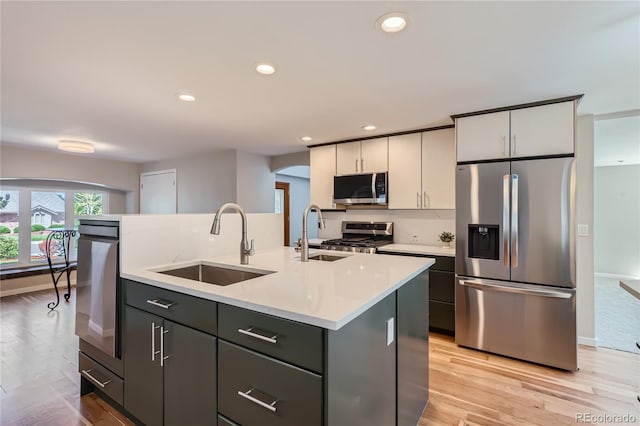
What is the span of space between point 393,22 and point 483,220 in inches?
79.0

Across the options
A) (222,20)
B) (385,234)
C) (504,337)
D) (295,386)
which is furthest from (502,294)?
(222,20)

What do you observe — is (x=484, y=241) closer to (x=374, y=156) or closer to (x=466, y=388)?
(x=466, y=388)

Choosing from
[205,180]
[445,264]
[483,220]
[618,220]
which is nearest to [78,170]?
[205,180]

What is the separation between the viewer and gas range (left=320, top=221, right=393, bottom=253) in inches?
146

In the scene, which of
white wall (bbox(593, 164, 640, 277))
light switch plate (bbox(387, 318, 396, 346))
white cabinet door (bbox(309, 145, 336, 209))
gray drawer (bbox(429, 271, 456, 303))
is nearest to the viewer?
light switch plate (bbox(387, 318, 396, 346))

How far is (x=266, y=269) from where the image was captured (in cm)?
185

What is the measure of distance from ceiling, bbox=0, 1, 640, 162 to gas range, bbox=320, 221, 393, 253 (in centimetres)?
143

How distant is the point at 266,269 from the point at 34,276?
18.5ft

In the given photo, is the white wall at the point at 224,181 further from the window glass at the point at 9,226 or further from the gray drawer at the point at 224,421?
the gray drawer at the point at 224,421

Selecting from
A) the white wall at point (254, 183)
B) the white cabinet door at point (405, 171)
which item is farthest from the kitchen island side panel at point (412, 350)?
the white wall at point (254, 183)

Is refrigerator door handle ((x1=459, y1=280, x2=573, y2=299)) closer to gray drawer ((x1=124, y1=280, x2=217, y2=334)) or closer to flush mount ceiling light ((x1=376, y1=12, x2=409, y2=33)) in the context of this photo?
flush mount ceiling light ((x1=376, y1=12, x2=409, y2=33))

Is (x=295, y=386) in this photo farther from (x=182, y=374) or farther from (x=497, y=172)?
(x=497, y=172)

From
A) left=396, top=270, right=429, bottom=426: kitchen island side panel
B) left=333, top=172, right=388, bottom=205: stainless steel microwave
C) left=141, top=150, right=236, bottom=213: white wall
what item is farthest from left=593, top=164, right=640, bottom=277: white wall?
left=141, top=150, right=236, bottom=213: white wall

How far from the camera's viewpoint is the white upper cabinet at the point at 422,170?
353 cm
